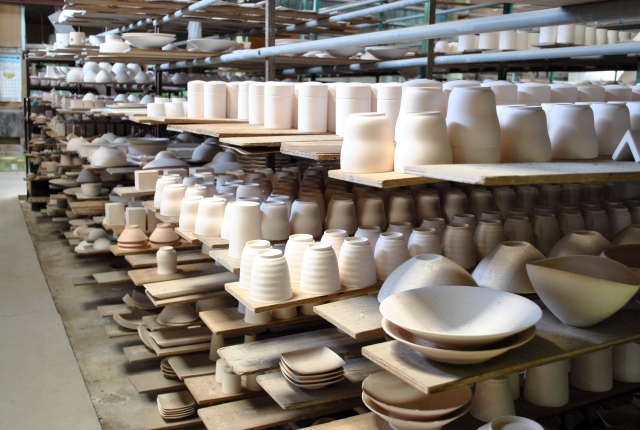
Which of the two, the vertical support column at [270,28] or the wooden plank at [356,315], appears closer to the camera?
the wooden plank at [356,315]

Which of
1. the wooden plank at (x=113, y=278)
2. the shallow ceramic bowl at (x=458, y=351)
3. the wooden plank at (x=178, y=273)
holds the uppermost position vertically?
the shallow ceramic bowl at (x=458, y=351)

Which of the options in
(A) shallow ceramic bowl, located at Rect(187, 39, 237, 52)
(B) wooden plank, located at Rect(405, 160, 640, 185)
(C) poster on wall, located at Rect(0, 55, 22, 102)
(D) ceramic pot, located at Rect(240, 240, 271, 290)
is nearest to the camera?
(B) wooden plank, located at Rect(405, 160, 640, 185)

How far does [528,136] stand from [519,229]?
1.67 feet

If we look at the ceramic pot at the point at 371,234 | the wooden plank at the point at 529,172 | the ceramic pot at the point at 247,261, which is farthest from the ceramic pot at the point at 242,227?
the wooden plank at the point at 529,172

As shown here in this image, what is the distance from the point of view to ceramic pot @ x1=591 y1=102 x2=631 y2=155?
77.0 inches

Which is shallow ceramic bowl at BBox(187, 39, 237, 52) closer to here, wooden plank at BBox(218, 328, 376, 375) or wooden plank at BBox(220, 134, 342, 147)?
wooden plank at BBox(220, 134, 342, 147)

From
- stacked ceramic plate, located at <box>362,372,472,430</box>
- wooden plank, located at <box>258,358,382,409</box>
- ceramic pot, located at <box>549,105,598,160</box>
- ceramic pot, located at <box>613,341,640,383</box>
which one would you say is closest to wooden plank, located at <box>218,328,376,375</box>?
wooden plank, located at <box>258,358,382,409</box>

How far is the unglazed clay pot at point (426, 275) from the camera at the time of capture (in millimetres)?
1721

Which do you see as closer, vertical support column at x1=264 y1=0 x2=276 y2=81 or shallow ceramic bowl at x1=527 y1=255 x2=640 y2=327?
shallow ceramic bowl at x1=527 y1=255 x2=640 y2=327

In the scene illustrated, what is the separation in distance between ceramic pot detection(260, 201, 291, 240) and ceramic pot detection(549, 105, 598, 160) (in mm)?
1001

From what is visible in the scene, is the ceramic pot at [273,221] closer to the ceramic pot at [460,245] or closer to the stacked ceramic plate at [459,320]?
the ceramic pot at [460,245]

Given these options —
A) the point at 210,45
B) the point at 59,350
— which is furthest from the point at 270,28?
the point at 59,350

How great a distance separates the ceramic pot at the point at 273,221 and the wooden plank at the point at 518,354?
2.88ft

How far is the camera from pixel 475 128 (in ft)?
5.43
